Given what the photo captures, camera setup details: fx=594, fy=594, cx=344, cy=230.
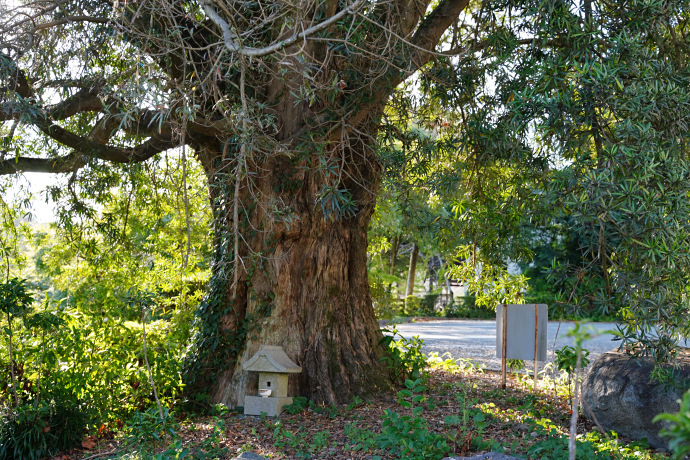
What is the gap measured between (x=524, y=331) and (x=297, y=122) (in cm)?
402

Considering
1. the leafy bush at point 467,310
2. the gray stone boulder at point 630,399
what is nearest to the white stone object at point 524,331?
the gray stone boulder at point 630,399

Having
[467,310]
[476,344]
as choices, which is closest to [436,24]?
[476,344]

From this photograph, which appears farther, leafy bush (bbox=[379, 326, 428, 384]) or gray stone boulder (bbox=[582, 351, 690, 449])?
leafy bush (bbox=[379, 326, 428, 384])

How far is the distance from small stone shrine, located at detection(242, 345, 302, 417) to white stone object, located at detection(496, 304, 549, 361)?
3.11 metres

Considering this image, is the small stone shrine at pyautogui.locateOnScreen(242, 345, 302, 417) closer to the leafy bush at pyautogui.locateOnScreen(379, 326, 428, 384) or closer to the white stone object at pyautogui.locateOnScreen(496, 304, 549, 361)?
the leafy bush at pyautogui.locateOnScreen(379, 326, 428, 384)

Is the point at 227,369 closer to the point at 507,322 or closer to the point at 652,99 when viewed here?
the point at 507,322

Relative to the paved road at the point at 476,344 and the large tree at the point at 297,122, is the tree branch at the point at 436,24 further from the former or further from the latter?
the paved road at the point at 476,344

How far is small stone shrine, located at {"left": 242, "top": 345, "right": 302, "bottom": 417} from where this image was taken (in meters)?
6.19

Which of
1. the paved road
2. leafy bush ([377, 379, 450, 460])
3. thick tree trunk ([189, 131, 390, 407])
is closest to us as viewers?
leafy bush ([377, 379, 450, 460])

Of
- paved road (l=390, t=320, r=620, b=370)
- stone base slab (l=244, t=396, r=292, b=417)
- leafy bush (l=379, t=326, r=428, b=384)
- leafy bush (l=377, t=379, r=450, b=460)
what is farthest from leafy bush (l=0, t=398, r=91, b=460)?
paved road (l=390, t=320, r=620, b=370)

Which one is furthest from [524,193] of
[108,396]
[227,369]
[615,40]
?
[108,396]

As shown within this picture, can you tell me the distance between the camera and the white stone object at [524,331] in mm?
7738

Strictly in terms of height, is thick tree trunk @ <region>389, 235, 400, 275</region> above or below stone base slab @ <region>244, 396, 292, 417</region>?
above

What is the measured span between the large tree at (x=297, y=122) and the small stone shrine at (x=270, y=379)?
1.01 feet
